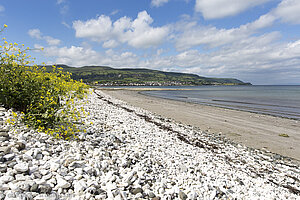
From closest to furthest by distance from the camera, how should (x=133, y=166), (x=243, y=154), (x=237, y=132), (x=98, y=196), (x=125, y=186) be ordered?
1. (x=98, y=196)
2. (x=125, y=186)
3. (x=133, y=166)
4. (x=243, y=154)
5. (x=237, y=132)

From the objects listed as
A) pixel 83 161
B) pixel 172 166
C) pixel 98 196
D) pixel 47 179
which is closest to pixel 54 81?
pixel 83 161

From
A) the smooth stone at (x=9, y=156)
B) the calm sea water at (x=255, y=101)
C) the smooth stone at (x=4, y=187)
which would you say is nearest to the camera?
the smooth stone at (x=4, y=187)

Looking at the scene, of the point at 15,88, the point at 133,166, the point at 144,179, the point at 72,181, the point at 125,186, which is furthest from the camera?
the point at 15,88

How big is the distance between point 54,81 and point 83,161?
3912 mm

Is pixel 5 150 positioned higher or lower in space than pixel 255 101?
higher

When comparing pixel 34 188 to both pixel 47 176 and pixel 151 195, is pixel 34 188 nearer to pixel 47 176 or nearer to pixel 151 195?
pixel 47 176

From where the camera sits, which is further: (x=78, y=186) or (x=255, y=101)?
(x=255, y=101)

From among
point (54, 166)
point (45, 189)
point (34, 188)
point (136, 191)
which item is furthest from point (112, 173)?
point (34, 188)

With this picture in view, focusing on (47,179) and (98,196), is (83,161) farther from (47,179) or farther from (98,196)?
(98,196)

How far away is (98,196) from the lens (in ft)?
12.1

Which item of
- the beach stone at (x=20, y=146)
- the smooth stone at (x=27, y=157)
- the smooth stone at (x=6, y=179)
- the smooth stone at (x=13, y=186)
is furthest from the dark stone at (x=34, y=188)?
the beach stone at (x=20, y=146)

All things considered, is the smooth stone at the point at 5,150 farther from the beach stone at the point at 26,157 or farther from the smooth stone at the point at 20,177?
the smooth stone at the point at 20,177

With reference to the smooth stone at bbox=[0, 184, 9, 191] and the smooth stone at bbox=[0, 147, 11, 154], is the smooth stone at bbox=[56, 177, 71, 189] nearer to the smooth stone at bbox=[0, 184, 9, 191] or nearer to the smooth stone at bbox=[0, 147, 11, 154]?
the smooth stone at bbox=[0, 184, 9, 191]

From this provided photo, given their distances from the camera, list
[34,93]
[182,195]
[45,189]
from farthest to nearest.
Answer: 1. [34,93]
2. [182,195]
3. [45,189]
